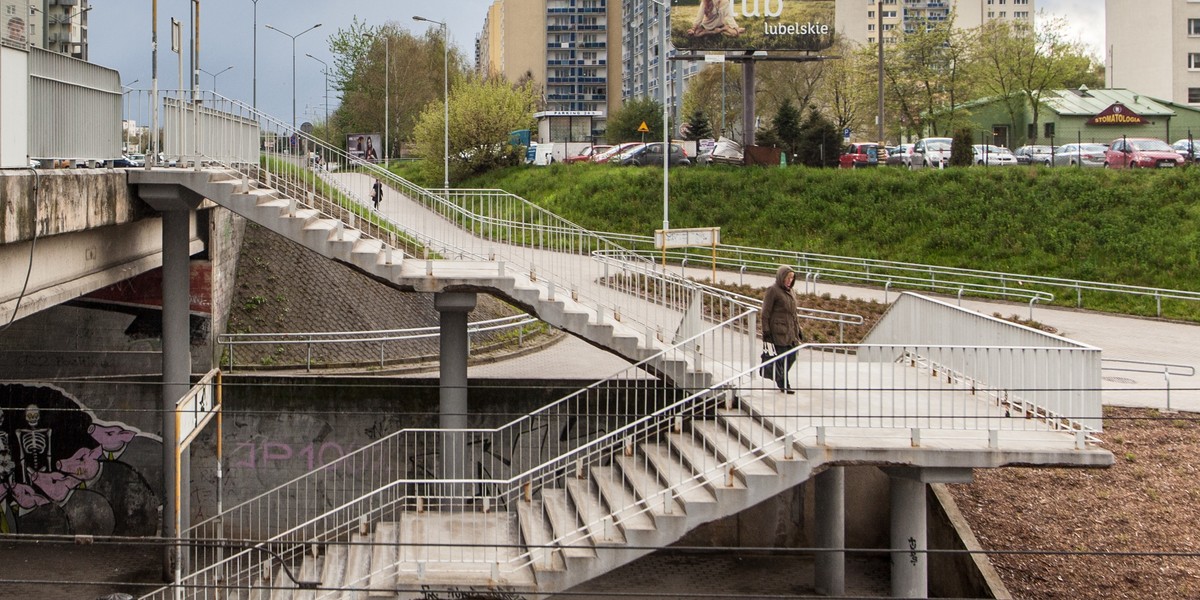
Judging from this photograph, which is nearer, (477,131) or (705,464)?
(705,464)

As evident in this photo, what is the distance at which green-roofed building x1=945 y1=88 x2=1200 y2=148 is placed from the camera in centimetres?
5472

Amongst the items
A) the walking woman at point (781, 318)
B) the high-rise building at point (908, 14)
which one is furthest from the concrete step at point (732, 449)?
the high-rise building at point (908, 14)

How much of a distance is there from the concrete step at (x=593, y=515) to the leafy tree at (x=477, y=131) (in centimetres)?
3745

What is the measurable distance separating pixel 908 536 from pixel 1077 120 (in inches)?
1817

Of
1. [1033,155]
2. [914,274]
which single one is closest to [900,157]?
[1033,155]

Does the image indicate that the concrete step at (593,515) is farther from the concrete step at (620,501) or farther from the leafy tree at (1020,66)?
the leafy tree at (1020,66)

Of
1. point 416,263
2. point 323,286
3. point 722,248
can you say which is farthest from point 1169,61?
point 416,263

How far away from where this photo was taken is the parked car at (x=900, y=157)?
46.5 metres

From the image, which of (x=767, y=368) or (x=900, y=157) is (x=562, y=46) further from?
(x=767, y=368)

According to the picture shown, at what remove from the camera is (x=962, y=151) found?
41.6m

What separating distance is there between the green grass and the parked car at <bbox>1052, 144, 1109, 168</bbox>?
16.7 feet

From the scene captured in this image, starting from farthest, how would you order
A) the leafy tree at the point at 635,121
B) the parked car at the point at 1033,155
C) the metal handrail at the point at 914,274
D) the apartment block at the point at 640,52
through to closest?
1. the apartment block at the point at 640,52
2. the leafy tree at the point at 635,121
3. the parked car at the point at 1033,155
4. the metal handrail at the point at 914,274

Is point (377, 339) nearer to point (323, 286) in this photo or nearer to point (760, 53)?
Answer: point (323, 286)

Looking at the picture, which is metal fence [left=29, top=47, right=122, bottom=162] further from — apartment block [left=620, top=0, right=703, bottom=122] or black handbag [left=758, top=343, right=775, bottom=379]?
apartment block [left=620, top=0, right=703, bottom=122]
